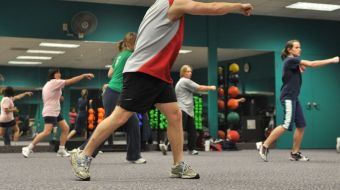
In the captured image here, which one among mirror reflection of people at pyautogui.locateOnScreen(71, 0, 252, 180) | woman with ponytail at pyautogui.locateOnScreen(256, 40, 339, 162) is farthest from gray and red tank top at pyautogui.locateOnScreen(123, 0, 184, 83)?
woman with ponytail at pyautogui.locateOnScreen(256, 40, 339, 162)

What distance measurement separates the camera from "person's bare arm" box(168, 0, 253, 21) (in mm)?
2742

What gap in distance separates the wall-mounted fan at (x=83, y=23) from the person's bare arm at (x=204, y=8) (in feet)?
20.2

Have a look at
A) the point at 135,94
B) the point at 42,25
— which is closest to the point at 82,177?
the point at 135,94

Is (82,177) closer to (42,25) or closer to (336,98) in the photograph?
(42,25)

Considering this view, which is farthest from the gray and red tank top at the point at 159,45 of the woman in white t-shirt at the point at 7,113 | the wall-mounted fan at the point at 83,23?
the wall-mounted fan at the point at 83,23

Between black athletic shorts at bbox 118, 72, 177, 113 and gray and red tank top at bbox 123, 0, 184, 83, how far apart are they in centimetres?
5

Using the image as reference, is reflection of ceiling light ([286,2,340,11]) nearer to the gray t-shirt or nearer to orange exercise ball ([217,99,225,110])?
orange exercise ball ([217,99,225,110])

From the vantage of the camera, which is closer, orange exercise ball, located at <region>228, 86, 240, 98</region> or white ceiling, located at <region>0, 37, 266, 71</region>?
white ceiling, located at <region>0, 37, 266, 71</region>

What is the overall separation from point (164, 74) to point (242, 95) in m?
9.59

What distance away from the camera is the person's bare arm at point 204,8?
274 centimetres

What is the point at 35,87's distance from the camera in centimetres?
974

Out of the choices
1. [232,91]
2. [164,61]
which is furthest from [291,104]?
[232,91]

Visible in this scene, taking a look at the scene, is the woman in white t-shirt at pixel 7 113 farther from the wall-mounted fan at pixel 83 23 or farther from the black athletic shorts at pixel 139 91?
the black athletic shorts at pixel 139 91

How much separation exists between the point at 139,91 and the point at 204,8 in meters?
0.66
